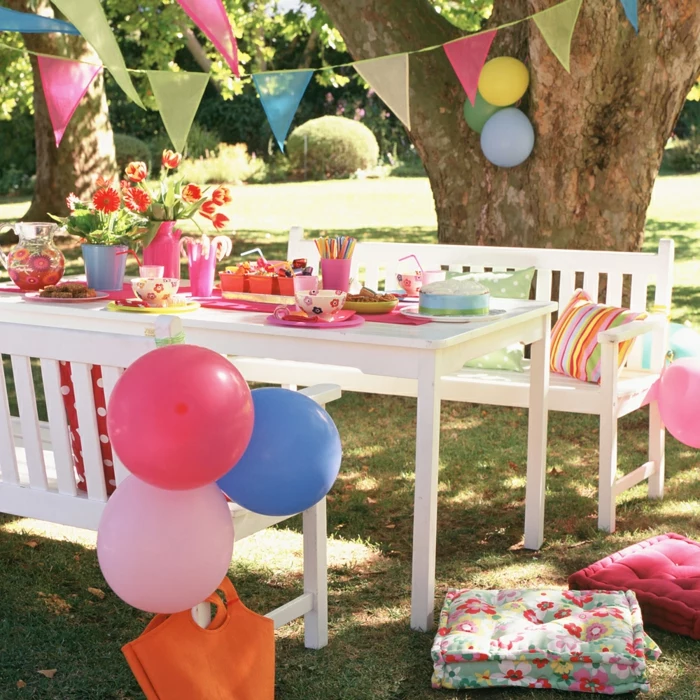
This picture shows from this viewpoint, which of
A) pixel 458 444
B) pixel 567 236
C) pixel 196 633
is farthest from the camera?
pixel 567 236

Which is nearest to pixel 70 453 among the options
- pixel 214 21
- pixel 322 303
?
pixel 322 303

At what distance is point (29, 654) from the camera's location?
2.70m

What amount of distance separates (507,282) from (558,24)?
100cm

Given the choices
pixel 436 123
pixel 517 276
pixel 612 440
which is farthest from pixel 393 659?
pixel 436 123

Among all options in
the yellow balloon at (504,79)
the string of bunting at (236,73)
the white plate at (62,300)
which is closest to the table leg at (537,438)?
the string of bunting at (236,73)

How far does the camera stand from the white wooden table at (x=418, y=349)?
279cm

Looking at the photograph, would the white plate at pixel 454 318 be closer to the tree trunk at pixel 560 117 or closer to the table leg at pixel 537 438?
the table leg at pixel 537 438

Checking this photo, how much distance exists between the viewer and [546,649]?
2.49 meters

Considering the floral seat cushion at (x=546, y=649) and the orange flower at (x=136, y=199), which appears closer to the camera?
the floral seat cushion at (x=546, y=649)

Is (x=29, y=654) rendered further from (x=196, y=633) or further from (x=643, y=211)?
(x=643, y=211)

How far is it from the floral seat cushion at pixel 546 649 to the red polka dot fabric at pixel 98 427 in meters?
0.90

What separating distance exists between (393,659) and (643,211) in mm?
3133

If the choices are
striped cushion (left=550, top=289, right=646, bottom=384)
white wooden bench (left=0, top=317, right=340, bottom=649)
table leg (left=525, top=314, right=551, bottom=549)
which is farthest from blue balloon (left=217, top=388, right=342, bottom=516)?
striped cushion (left=550, top=289, right=646, bottom=384)

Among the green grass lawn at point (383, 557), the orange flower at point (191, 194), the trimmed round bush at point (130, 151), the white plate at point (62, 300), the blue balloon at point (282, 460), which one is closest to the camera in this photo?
the blue balloon at point (282, 460)
